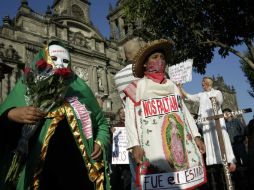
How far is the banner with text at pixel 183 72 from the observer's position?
6599mm

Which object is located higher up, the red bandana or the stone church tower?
the stone church tower

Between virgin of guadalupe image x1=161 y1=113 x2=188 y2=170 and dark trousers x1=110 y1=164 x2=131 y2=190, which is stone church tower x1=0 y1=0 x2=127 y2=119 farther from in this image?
virgin of guadalupe image x1=161 y1=113 x2=188 y2=170

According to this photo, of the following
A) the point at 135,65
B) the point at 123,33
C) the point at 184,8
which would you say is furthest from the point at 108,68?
the point at 135,65

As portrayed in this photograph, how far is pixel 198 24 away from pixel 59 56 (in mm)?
7945

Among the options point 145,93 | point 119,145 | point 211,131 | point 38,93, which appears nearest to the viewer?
point 38,93

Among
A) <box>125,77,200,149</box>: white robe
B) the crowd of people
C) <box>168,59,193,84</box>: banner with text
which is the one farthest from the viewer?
<box>168,59,193,84</box>: banner with text

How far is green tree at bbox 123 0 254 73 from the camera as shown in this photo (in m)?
9.79

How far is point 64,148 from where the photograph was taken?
3.16 m

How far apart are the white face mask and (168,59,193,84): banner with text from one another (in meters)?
3.75

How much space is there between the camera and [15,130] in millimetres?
2328

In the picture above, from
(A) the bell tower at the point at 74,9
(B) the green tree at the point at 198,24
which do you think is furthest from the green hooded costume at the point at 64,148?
(A) the bell tower at the point at 74,9

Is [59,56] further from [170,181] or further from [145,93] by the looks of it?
[170,181]

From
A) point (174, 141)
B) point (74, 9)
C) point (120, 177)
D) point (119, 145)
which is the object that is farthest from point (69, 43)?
point (174, 141)

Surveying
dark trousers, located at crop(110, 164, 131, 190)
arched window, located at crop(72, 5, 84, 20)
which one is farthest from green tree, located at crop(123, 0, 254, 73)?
arched window, located at crop(72, 5, 84, 20)
